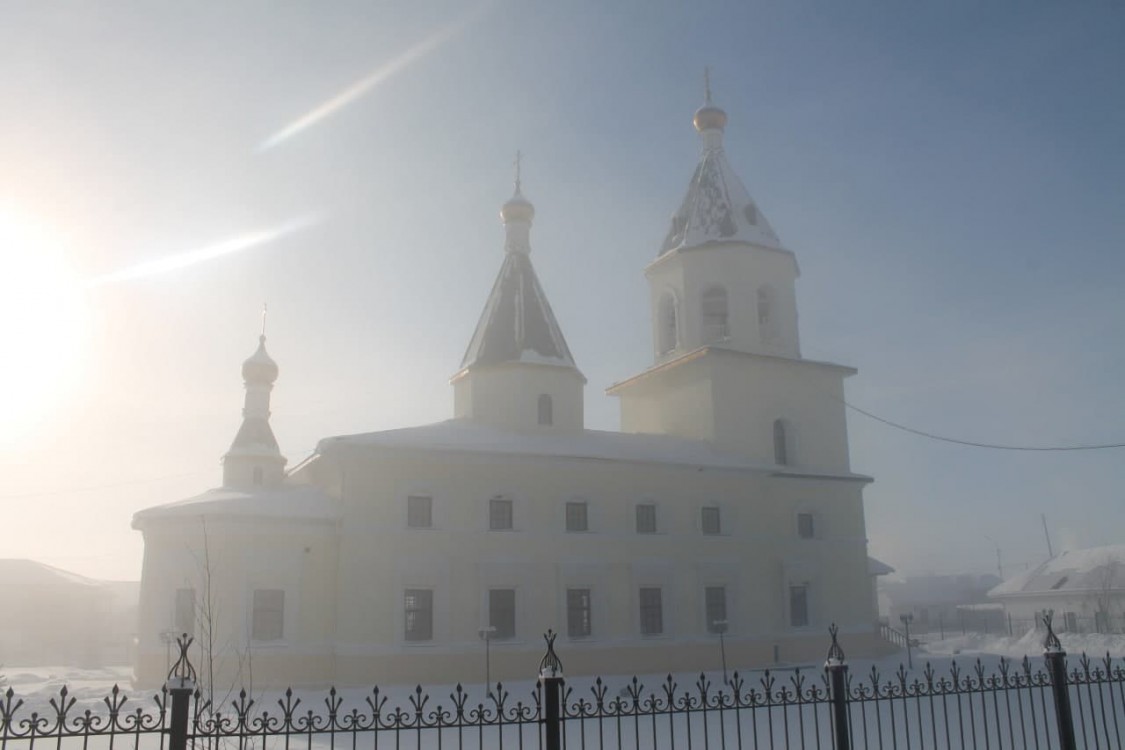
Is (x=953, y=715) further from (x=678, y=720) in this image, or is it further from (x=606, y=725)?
(x=606, y=725)

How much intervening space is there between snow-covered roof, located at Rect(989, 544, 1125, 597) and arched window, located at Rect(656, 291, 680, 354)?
23882 millimetres

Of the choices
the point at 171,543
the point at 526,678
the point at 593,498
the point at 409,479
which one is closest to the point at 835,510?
the point at 593,498

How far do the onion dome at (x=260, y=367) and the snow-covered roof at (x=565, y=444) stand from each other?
6.10 meters

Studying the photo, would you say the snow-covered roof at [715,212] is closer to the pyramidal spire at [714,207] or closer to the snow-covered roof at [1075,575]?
the pyramidal spire at [714,207]

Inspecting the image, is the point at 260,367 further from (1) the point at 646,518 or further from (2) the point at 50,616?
(2) the point at 50,616

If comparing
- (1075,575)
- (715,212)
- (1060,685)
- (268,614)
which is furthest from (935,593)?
(1060,685)

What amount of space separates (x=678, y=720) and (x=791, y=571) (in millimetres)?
10796

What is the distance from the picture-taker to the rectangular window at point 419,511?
2094cm

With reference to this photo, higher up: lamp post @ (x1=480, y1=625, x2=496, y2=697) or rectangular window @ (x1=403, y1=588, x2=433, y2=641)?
rectangular window @ (x1=403, y1=588, x2=433, y2=641)

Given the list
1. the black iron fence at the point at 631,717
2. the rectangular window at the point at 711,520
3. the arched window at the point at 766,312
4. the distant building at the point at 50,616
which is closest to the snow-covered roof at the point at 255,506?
the black iron fence at the point at 631,717

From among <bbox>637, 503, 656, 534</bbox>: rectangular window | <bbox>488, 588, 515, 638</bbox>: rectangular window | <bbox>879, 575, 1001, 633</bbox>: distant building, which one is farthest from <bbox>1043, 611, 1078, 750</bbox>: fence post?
<bbox>879, 575, 1001, 633</bbox>: distant building

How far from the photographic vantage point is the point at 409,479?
21.0 m

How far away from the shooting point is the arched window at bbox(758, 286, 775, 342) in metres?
26.5

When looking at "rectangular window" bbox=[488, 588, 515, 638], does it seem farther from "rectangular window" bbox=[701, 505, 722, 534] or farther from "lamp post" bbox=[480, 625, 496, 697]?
"rectangular window" bbox=[701, 505, 722, 534]
